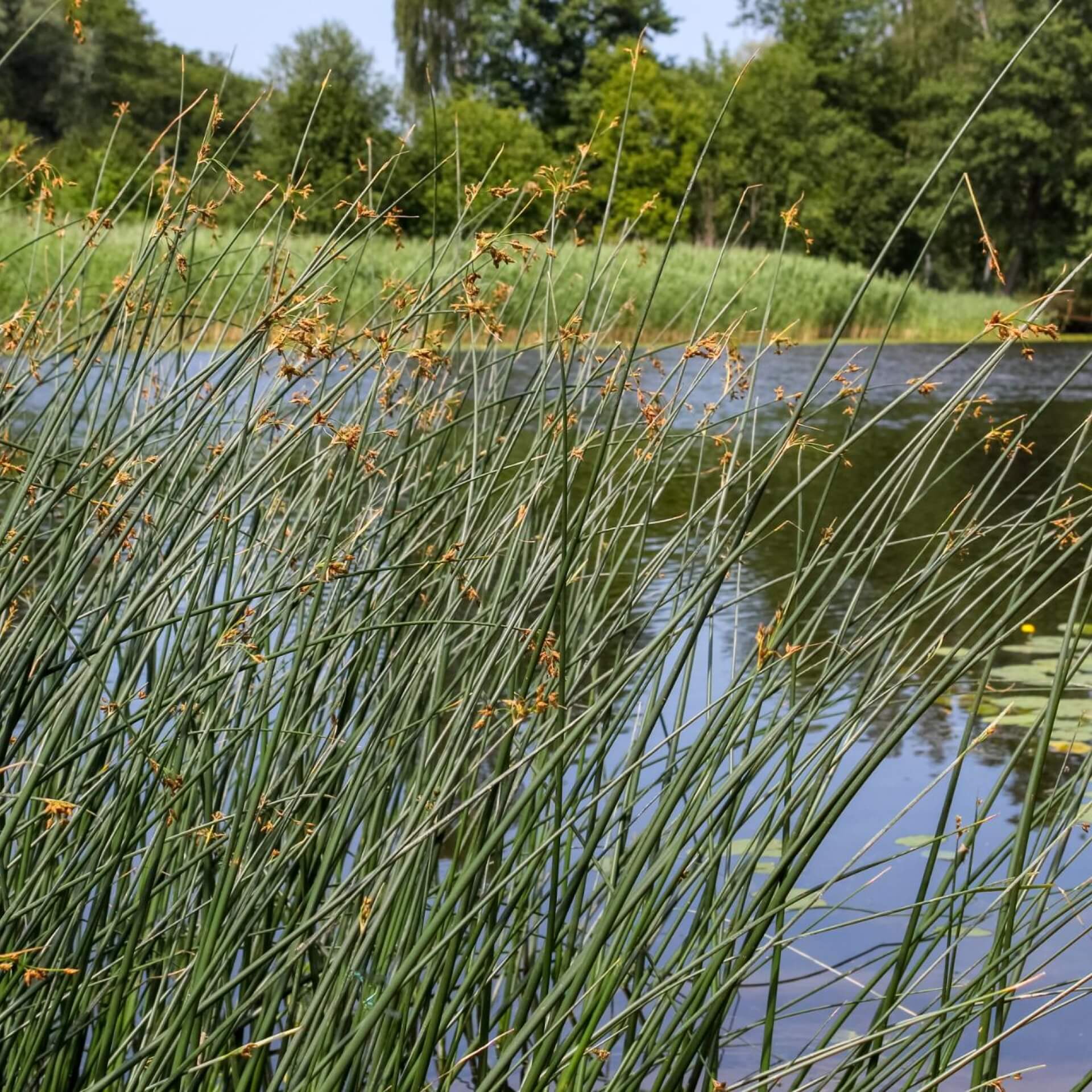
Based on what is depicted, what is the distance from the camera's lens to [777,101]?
34.5 metres

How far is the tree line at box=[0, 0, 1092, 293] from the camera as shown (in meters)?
30.8

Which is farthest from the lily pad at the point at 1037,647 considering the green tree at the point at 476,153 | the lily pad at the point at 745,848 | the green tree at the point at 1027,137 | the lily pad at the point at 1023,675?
the green tree at the point at 1027,137

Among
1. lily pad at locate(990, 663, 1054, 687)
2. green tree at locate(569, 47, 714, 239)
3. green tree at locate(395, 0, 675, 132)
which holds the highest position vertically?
green tree at locate(395, 0, 675, 132)

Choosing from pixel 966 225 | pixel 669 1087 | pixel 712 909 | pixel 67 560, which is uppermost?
pixel 966 225

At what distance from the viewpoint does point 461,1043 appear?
2.05m

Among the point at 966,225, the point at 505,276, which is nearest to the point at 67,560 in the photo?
the point at 505,276

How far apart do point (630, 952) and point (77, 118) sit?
39.5 m

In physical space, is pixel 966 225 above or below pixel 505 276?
above

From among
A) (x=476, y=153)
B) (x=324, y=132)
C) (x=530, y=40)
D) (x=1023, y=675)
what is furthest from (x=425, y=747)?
(x=530, y=40)

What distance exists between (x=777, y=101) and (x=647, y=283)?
74.5 feet

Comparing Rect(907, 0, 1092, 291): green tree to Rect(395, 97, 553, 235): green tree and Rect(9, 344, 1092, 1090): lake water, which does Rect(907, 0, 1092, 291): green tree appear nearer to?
Rect(395, 97, 553, 235): green tree

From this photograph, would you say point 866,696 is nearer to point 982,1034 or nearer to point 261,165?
point 982,1034

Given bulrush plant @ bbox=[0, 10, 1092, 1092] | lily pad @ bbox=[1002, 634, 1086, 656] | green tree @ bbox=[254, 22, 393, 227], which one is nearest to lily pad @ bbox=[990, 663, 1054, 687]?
lily pad @ bbox=[1002, 634, 1086, 656]

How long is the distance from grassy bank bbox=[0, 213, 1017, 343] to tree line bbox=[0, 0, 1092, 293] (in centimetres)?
597
